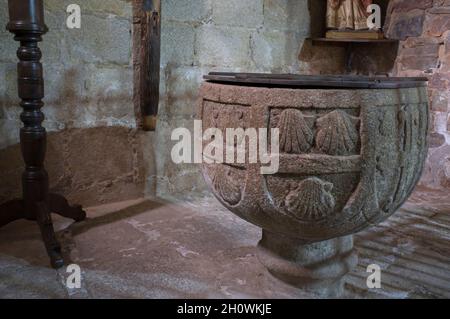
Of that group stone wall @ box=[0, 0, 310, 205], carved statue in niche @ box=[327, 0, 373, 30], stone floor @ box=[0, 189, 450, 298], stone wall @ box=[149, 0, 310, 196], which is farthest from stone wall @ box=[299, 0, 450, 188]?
stone wall @ box=[0, 0, 310, 205]

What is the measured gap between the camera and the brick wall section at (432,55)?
2852 mm

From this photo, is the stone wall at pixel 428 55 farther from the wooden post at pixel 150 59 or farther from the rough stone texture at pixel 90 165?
the rough stone texture at pixel 90 165

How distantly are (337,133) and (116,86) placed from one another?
1519mm

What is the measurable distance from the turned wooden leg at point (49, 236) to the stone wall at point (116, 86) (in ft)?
1.32

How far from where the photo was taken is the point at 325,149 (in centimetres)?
128

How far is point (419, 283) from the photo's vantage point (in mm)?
1644

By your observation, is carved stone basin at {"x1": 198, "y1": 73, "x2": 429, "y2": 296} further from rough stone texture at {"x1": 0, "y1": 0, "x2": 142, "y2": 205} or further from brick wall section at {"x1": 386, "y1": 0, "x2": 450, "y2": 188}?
brick wall section at {"x1": 386, "y1": 0, "x2": 450, "y2": 188}

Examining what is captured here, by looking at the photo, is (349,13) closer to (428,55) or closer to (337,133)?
(428,55)

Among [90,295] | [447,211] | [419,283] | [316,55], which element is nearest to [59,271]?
[90,295]

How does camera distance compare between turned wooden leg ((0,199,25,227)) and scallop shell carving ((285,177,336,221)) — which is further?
turned wooden leg ((0,199,25,227))

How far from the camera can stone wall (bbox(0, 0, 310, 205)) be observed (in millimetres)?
2191

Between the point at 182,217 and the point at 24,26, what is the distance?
Answer: 115cm

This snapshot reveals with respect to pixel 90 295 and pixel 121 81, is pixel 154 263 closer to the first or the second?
pixel 90 295

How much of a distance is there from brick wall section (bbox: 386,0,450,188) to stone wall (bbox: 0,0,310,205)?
866 mm
